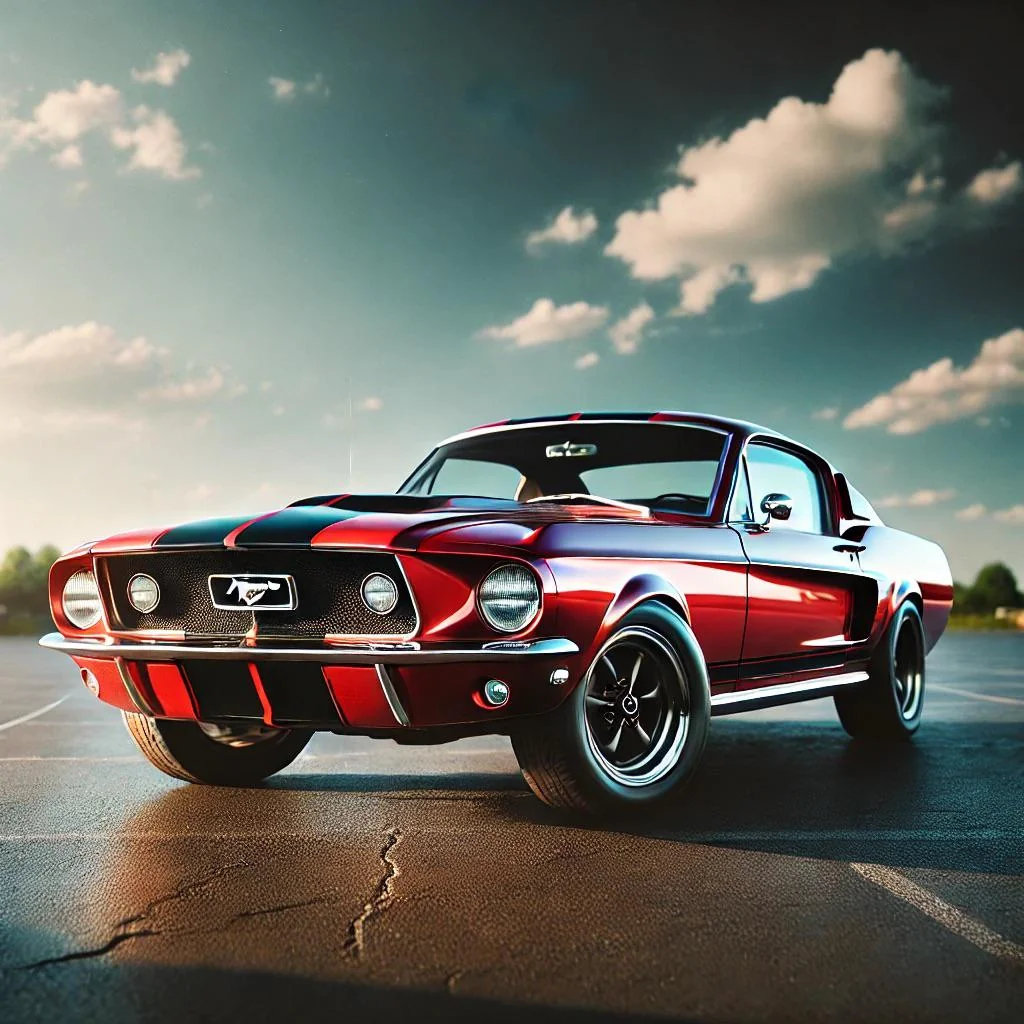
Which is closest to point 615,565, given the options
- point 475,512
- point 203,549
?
point 475,512

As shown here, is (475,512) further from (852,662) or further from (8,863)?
(852,662)

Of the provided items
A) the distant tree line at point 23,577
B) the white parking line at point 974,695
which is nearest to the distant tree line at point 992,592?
the distant tree line at point 23,577

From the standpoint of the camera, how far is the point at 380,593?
14.8ft

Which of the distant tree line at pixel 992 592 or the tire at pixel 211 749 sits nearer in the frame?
the tire at pixel 211 749

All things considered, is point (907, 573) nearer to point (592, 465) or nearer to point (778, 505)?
point (778, 505)

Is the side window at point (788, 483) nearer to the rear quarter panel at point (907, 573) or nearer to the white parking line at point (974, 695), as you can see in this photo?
the rear quarter panel at point (907, 573)

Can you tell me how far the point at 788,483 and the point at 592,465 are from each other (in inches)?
44.2

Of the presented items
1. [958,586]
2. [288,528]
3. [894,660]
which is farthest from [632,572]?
[958,586]

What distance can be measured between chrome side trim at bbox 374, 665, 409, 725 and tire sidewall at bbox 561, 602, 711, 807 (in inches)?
22.7

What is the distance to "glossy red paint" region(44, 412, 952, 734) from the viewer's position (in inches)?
174

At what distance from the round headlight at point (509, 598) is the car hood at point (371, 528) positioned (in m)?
0.11

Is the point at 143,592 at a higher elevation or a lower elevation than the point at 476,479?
lower

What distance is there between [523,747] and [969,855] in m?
1.57

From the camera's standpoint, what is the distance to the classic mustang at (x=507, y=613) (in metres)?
4.44
